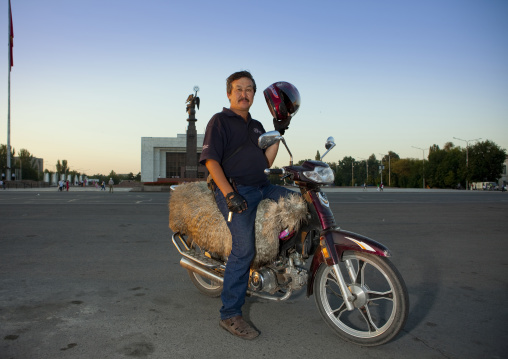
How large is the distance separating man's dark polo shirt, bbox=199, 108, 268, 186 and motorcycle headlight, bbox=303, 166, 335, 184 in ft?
1.63

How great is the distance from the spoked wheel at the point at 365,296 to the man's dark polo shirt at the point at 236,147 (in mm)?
939

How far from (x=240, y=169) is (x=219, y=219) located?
0.46 m

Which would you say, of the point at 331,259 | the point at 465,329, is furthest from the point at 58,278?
the point at 465,329

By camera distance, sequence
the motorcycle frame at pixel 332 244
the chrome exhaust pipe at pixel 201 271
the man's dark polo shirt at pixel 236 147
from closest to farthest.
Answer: the motorcycle frame at pixel 332 244
the man's dark polo shirt at pixel 236 147
the chrome exhaust pipe at pixel 201 271

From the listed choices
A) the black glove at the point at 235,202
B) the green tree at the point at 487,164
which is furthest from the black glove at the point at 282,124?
the green tree at the point at 487,164

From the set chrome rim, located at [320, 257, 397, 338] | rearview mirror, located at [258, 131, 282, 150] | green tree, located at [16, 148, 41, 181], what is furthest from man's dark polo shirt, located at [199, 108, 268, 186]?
green tree, located at [16, 148, 41, 181]

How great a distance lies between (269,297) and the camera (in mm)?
3029

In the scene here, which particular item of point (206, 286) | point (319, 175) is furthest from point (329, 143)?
point (206, 286)

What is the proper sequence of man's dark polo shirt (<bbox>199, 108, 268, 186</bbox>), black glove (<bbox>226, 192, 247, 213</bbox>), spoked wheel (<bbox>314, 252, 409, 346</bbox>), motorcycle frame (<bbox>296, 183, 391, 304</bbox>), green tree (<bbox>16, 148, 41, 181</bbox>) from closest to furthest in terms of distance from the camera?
spoked wheel (<bbox>314, 252, 409, 346</bbox>)
motorcycle frame (<bbox>296, 183, 391, 304</bbox>)
black glove (<bbox>226, 192, 247, 213</bbox>)
man's dark polo shirt (<bbox>199, 108, 268, 186</bbox>)
green tree (<bbox>16, 148, 41, 181</bbox>)

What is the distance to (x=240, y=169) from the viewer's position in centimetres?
325

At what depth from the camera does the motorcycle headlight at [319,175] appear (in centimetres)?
296

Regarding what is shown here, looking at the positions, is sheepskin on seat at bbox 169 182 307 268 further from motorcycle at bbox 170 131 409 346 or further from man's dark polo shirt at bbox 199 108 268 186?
man's dark polo shirt at bbox 199 108 268 186

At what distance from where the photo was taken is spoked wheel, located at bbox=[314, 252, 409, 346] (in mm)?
2654

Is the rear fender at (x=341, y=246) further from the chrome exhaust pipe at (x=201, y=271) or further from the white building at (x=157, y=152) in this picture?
the white building at (x=157, y=152)
